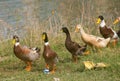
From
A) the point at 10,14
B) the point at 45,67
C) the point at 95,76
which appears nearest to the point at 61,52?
the point at 45,67

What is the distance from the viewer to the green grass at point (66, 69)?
6.34 metres

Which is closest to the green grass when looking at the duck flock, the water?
the duck flock

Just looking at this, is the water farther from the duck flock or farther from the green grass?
the duck flock

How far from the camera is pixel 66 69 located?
723 cm

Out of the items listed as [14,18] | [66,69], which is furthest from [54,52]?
[14,18]

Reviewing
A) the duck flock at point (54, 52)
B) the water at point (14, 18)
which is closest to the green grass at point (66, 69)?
the duck flock at point (54, 52)

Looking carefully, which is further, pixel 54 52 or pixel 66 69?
pixel 66 69

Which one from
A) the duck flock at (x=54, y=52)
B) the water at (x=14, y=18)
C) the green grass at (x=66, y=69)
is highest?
the water at (x=14, y=18)

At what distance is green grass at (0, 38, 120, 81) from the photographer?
6343mm

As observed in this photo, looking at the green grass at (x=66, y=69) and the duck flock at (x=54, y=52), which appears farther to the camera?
the duck flock at (x=54, y=52)

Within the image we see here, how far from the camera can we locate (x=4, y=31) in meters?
10.9

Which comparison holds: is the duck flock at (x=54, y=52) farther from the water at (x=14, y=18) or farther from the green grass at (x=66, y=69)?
the water at (x=14, y=18)

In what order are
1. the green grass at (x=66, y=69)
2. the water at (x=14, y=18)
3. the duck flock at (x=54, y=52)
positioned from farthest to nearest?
the water at (x=14, y=18)
the duck flock at (x=54, y=52)
the green grass at (x=66, y=69)

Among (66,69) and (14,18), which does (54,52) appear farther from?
(14,18)
